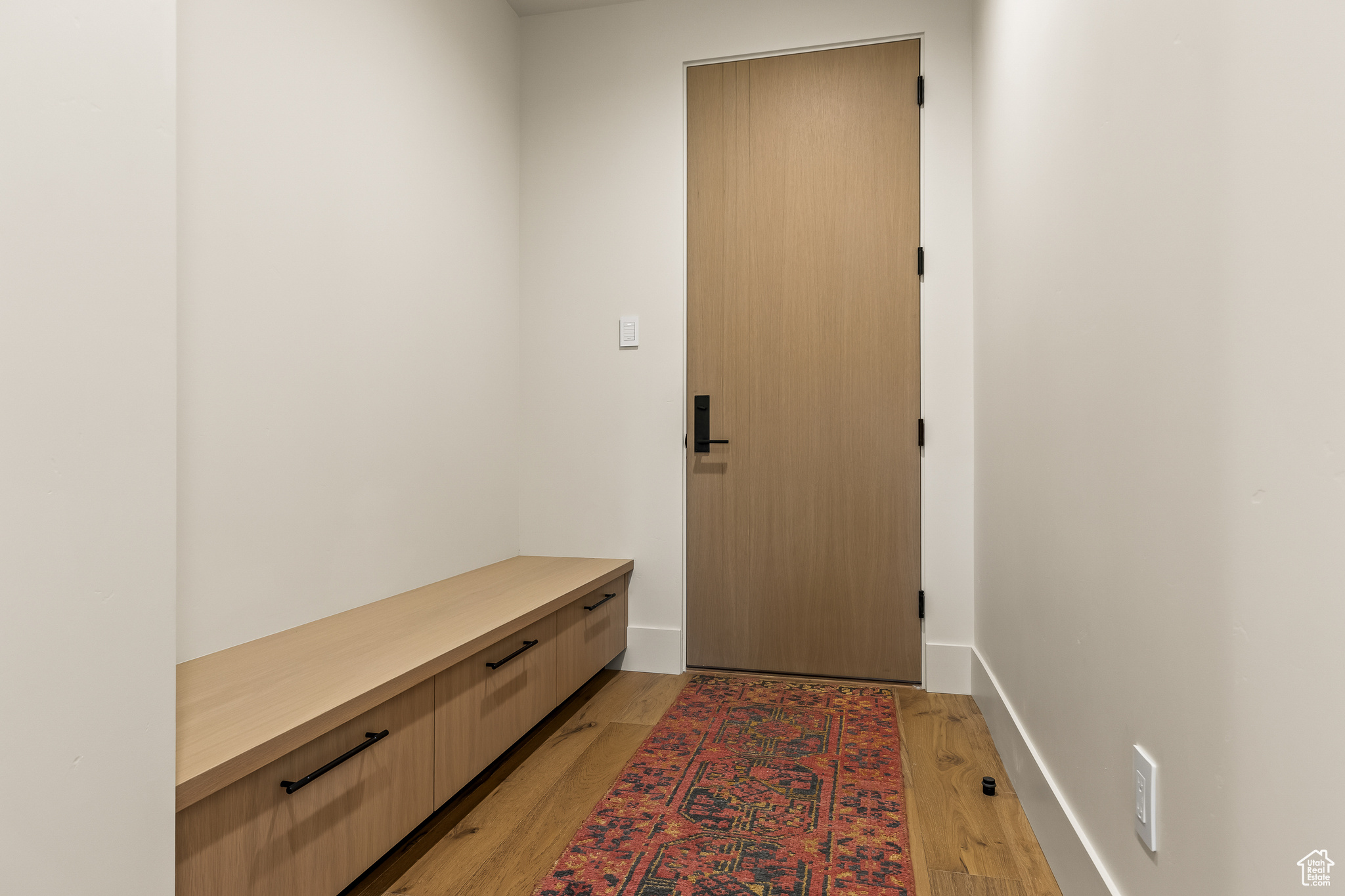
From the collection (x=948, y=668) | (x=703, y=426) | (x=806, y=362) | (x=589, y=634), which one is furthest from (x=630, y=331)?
(x=948, y=668)

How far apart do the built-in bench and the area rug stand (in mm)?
348

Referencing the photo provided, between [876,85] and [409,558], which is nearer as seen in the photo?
[409,558]

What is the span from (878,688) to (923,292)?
149cm

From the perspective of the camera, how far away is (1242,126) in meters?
0.88

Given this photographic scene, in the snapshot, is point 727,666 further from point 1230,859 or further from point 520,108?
point 520,108

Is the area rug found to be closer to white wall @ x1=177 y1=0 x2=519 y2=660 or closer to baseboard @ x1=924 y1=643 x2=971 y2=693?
baseboard @ x1=924 y1=643 x2=971 y2=693

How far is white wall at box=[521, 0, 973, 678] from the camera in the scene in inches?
113

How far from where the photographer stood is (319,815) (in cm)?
135

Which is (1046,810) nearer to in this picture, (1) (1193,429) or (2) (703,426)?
A: (1) (1193,429)

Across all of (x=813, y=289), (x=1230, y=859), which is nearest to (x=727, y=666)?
(x=813, y=289)

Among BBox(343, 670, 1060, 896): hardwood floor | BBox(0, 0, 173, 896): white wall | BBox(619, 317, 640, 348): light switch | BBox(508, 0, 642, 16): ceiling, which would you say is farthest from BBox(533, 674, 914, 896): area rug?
BBox(508, 0, 642, 16): ceiling

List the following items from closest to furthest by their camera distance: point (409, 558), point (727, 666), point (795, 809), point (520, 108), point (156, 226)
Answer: point (156, 226) → point (795, 809) → point (409, 558) → point (727, 666) → point (520, 108)

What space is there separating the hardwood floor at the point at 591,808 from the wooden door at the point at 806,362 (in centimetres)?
49

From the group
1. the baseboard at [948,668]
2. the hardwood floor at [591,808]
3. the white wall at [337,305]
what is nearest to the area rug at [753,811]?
the hardwood floor at [591,808]
